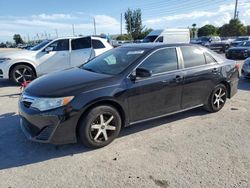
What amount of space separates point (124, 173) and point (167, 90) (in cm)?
174

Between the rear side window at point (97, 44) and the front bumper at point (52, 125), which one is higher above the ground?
the rear side window at point (97, 44)

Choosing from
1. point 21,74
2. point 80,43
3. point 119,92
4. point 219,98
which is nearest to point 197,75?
point 219,98

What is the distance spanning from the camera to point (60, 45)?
29.4 feet

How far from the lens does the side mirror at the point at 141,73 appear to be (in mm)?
3862

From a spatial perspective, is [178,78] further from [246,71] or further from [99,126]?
[246,71]

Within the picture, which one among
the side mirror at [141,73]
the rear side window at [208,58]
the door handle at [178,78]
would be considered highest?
the rear side window at [208,58]

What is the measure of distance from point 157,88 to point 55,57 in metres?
5.67

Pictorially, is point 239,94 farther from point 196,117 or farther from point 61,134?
point 61,134

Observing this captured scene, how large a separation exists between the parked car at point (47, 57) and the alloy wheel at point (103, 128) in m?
5.67

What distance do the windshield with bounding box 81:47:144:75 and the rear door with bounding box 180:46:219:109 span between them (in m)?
0.97

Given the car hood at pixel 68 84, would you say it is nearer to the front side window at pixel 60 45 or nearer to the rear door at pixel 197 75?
the rear door at pixel 197 75

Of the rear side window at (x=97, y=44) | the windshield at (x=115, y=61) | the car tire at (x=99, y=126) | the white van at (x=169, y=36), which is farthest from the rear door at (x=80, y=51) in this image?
the white van at (x=169, y=36)

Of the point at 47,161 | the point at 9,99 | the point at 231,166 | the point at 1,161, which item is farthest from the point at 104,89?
the point at 9,99

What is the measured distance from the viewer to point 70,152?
3621mm
